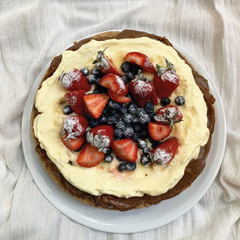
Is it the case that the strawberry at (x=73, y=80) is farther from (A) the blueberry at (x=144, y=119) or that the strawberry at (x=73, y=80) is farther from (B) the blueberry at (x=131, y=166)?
(B) the blueberry at (x=131, y=166)

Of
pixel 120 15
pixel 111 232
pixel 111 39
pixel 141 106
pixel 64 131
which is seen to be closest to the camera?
pixel 64 131

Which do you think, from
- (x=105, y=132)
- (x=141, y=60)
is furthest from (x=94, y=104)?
(x=141, y=60)

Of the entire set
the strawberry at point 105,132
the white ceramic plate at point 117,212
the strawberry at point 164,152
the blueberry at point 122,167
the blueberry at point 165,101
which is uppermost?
the blueberry at point 165,101

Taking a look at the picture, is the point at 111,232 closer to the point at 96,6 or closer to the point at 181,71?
the point at 181,71

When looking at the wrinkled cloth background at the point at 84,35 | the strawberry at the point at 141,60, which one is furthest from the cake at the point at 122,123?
the wrinkled cloth background at the point at 84,35

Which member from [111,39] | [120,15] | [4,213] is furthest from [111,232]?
[120,15]

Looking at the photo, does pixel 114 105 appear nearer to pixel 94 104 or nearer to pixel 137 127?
pixel 94 104
